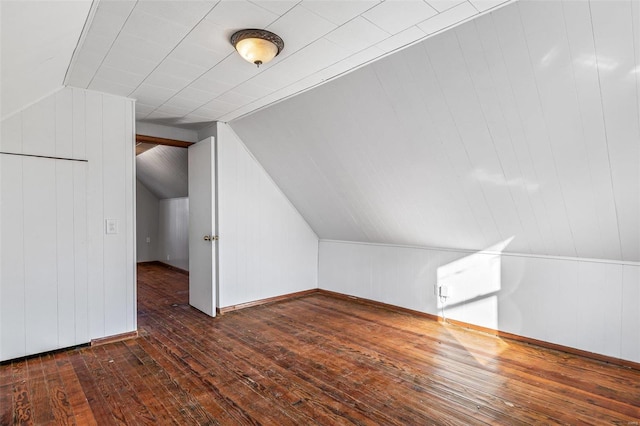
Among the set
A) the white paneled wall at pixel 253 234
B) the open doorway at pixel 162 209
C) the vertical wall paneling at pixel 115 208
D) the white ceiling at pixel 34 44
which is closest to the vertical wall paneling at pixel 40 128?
the white ceiling at pixel 34 44

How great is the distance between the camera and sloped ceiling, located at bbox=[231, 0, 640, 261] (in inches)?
74.3

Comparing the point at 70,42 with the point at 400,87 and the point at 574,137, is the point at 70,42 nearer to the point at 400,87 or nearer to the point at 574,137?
the point at 400,87

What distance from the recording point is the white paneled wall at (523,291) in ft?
8.99

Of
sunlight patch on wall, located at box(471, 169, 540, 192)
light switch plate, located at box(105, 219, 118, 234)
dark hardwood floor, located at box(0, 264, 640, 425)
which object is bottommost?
dark hardwood floor, located at box(0, 264, 640, 425)

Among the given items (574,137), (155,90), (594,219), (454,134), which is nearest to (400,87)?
(454,134)

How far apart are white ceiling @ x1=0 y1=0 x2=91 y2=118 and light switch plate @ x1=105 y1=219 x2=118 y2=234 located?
1.12 metres

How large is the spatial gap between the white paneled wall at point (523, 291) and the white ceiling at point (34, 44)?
3640mm

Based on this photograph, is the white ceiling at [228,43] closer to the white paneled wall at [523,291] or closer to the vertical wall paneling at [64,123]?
the vertical wall paneling at [64,123]

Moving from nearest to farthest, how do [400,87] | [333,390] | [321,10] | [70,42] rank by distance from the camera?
[321,10] < [70,42] < [333,390] < [400,87]

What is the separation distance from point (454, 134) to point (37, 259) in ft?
11.7

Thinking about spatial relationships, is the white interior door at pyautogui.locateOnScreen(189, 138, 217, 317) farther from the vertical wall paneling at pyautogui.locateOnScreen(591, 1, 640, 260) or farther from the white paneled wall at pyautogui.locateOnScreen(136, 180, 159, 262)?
the white paneled wall at pyautogui.locateOnScreen(136, 180, 159, 262)

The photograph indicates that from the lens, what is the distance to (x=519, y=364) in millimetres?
2715

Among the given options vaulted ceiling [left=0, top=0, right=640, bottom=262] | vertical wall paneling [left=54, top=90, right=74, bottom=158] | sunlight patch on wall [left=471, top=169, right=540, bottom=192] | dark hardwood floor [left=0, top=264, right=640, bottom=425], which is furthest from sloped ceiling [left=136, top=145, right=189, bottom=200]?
sunlight patch on wall [left=471, top=169, right=540, bottom=192]

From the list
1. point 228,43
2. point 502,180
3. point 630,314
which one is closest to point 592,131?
point 502,180
